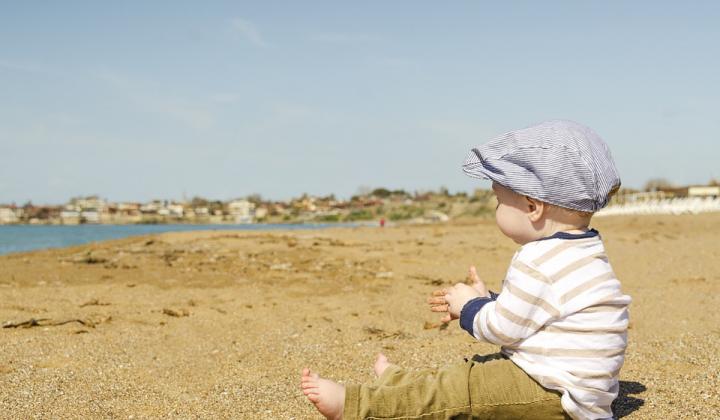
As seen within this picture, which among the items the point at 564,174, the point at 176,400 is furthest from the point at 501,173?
the point at 176,400

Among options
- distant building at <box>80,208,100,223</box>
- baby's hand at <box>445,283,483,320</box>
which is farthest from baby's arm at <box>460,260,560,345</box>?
distant building at <box>80,208,100,223</box>

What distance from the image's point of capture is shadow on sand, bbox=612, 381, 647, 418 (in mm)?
2577

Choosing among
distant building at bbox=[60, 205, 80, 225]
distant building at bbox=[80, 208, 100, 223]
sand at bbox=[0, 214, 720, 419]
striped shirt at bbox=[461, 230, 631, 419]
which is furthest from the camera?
distant building at bbox=[80, 208, 100, 223]

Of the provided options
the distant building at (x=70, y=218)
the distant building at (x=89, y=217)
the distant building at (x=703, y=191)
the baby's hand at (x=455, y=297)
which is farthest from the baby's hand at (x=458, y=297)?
the distant building at (x=70, y=218)

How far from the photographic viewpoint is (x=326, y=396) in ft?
7.32

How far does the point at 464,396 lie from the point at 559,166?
33.7 inches

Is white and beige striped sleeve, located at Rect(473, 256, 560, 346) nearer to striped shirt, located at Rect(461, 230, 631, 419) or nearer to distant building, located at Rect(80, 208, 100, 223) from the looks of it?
striped shirt, located at Rect(461, 230, 631, 419)

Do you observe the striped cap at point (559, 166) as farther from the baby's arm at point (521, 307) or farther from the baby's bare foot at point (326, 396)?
the baby's bare foot at point (326, 396)

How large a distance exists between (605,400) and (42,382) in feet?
8.49

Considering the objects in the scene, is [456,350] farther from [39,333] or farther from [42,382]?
[39,333]

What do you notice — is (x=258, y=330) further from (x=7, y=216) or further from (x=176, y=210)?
(x=7, y=216)

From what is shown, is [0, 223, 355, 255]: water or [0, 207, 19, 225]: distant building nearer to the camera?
[0, 223, 355, 255]: water

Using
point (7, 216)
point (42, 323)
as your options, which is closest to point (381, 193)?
point (7, 216)

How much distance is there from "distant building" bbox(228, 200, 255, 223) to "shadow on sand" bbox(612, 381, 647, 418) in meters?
52.5
